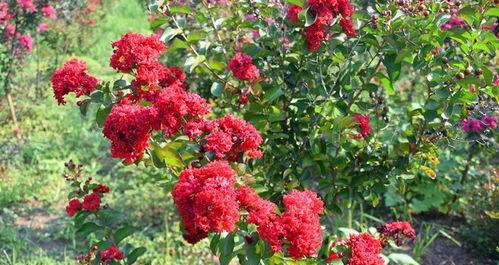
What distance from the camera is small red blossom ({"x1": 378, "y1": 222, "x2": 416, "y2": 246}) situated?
2.15 meters

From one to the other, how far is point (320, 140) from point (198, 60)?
59cm

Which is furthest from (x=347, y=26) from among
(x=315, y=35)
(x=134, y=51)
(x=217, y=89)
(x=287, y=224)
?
(x=287, y=224)

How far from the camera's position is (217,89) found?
95.4 inches

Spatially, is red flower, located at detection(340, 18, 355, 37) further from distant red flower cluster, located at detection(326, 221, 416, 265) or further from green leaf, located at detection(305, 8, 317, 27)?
distant red flower cluster, located at detection(326, 221, 416, 265)

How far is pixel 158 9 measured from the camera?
2.35 meters

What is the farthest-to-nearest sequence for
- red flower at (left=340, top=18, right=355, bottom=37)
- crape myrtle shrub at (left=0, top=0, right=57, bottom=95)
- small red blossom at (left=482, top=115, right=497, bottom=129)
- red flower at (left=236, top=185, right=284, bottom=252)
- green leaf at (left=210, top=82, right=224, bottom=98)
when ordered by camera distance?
1. crape myrtle shrub at (left=0, top=0, right=57, bottom=95)
2. small red blossom at (left=482, top=115, right=497, bottom=129)
3. green leaf at (left=210, top=82, right=224, bottom=98)
4. red flower at (left=340, top=18, right=355, bottom=37)
5. red flower at (left=236, top=185, right=284, bottom=252)

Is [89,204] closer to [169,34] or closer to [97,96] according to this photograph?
[97,96]

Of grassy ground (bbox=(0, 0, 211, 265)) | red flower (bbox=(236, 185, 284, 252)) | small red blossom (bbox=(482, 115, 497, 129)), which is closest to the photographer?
red flower (bbox=(236, 185, 284, 252))

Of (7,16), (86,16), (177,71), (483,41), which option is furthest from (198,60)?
(86,16)

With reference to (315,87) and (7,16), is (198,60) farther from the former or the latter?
(7,16)

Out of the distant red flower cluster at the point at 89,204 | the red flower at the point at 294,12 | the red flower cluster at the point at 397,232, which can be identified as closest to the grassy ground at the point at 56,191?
the distant red flower cluster at the point at 89,204

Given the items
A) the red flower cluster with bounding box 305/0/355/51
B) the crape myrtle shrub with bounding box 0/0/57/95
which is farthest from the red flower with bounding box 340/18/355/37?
the crape myrtle shrub with bounding box 0/0/57/95

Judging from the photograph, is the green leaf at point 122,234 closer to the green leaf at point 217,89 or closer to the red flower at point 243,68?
the green leaf at point 217,89

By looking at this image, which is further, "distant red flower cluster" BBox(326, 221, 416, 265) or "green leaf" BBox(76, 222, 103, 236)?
"green leaf" BBox(76, 222, 103, 236)
